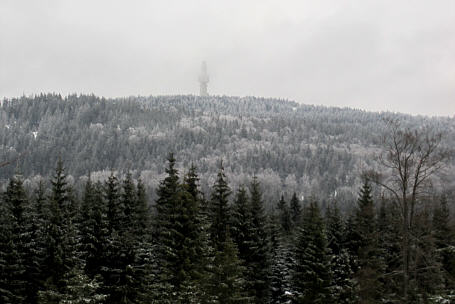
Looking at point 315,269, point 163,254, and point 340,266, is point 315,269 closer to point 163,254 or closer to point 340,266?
point 340,266

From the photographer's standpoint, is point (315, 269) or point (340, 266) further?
point (340, 266)

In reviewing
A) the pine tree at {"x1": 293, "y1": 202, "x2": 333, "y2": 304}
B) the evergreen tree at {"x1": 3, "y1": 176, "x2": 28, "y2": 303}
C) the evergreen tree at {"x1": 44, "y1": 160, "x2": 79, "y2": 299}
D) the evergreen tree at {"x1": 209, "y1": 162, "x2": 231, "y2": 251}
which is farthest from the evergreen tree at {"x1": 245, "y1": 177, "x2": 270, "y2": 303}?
the evergreen tree at {"x1": 3, "y1": 176, "x2": 28, "y2": 303}

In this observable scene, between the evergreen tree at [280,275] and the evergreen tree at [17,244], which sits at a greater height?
the evergreen tree at [17,244]

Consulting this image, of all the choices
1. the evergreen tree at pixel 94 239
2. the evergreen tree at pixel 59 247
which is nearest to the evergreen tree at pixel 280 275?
the evergreen tree at pixel 94 239

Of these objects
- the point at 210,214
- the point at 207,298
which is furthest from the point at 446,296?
the point at 210,214

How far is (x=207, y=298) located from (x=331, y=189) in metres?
176

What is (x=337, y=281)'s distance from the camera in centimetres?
3959

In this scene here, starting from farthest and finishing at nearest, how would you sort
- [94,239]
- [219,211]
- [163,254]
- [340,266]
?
[340,266]
[219,211]
[94,239]
[163,254]

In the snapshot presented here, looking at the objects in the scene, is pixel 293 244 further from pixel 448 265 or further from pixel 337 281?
pixel 448 265

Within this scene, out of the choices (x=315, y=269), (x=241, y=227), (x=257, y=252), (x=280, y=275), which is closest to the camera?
(x=315, y=269)

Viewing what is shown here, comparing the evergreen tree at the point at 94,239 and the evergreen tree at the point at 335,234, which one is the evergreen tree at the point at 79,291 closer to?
the evergreen tree at the point at 94,239

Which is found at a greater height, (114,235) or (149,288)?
(114,235)

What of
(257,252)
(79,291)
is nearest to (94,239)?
(79,291)

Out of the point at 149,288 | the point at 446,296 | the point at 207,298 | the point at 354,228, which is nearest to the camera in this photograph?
the point at 446,296
